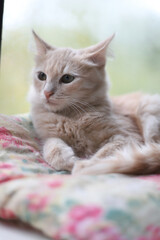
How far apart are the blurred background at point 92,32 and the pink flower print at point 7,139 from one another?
1.09 m

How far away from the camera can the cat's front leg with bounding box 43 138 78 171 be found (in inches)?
61.9

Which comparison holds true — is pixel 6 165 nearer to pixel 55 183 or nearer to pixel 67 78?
pixel 55 183

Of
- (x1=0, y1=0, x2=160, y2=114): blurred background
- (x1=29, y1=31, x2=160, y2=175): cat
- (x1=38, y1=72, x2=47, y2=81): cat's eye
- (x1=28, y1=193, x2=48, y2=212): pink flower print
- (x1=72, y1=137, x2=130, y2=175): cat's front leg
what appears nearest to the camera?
(x1=28, y1=193, x2=48, y2=212): pink flower print

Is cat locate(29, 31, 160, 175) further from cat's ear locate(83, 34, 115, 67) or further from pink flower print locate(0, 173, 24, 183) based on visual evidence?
pink flower print locate(0, 173, 24, 183)

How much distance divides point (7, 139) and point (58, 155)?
0.31m

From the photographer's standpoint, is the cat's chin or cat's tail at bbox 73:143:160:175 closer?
cat's tail at bbox 73:143:160:175

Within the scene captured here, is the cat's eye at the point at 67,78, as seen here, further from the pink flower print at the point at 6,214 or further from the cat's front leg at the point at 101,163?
the pink flower print at the point at 6,214

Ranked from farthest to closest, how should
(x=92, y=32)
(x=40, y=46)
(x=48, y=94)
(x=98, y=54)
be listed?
(x=92, y=32) → (x=40, y=46) → (x=98, y=54) → (x=48, y=94)

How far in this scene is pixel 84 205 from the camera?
0.87m

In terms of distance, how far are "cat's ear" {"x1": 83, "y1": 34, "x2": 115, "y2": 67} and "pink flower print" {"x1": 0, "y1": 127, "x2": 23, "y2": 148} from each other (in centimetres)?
71

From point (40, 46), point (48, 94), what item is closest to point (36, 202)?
point (48, 94)

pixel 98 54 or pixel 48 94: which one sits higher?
pixel 98 54

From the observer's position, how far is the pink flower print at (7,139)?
1615 mm

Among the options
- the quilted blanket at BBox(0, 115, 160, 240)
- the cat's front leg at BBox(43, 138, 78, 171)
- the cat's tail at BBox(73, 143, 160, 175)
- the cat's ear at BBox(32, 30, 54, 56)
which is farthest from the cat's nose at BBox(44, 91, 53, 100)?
the quilted blanket at BBox(0, 115, 160, 240)
